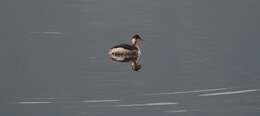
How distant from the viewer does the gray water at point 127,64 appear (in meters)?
13.9

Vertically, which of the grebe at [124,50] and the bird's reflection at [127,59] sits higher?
the grebe at [124,50]

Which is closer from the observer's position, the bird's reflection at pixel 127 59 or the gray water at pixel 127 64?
the gray water at pixel 127 64

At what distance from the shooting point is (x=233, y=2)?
27.4 m

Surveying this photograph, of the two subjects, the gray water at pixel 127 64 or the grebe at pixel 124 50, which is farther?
the grebe at pixel 124 50

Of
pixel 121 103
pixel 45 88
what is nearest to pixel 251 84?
pixel 121 103

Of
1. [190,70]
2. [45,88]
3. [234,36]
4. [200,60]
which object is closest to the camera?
[45,88]

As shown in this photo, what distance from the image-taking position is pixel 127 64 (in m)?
17.5

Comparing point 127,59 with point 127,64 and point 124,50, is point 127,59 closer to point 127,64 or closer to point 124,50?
point 124,50

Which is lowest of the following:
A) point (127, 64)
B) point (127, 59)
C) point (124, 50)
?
point (127, 64)

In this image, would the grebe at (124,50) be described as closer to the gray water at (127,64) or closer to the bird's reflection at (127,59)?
the bird's reflection at (127,59)

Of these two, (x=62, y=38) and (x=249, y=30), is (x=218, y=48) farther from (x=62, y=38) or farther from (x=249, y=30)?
(x=62, y=38)

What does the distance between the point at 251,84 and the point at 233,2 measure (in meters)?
12.3

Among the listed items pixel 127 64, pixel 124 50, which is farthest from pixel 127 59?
pixel 127 64

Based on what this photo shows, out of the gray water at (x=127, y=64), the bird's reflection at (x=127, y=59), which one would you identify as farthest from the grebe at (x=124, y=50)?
the gray water at (x=127, y=64)
